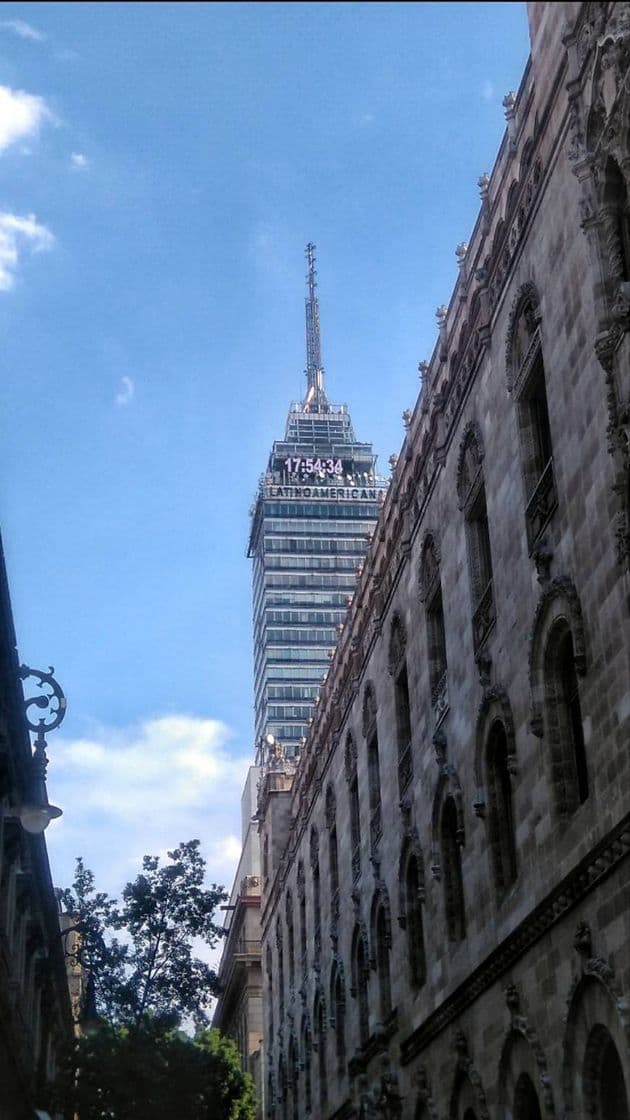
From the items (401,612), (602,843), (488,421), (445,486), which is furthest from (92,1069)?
(602,843)

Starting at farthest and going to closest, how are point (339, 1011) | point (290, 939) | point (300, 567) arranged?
1. point (300, 567)
2. point (290, 939)
3. point (339, 1011)

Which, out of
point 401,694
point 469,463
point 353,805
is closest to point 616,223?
point 469,463

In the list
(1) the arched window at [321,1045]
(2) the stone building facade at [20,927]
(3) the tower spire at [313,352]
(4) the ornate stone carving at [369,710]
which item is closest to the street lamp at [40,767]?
(2) the stone building facade at [20,927]

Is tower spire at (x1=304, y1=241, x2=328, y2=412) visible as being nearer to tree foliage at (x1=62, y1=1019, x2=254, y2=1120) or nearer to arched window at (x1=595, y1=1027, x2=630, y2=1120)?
tree foliage at (x1=62, y1=1019, x2=254, y2=1120)

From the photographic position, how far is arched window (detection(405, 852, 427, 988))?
96.7 ft

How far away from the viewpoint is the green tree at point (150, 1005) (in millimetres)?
37594

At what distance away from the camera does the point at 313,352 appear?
570 ft

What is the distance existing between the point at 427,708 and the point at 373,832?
6.95 meters

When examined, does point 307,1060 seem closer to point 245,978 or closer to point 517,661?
point 517,661

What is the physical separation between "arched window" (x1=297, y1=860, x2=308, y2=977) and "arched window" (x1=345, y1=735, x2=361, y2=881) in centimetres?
991

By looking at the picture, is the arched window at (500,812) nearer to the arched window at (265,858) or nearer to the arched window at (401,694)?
the arched window at (401,694)

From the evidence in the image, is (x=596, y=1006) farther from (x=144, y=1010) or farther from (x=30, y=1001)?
(x=144, y=1010)

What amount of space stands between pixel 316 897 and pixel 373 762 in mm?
11094

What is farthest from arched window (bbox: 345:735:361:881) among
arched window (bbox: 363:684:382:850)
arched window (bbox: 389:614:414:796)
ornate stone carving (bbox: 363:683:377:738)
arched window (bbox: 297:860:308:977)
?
arched window (bbox: 297:860:308:977)
